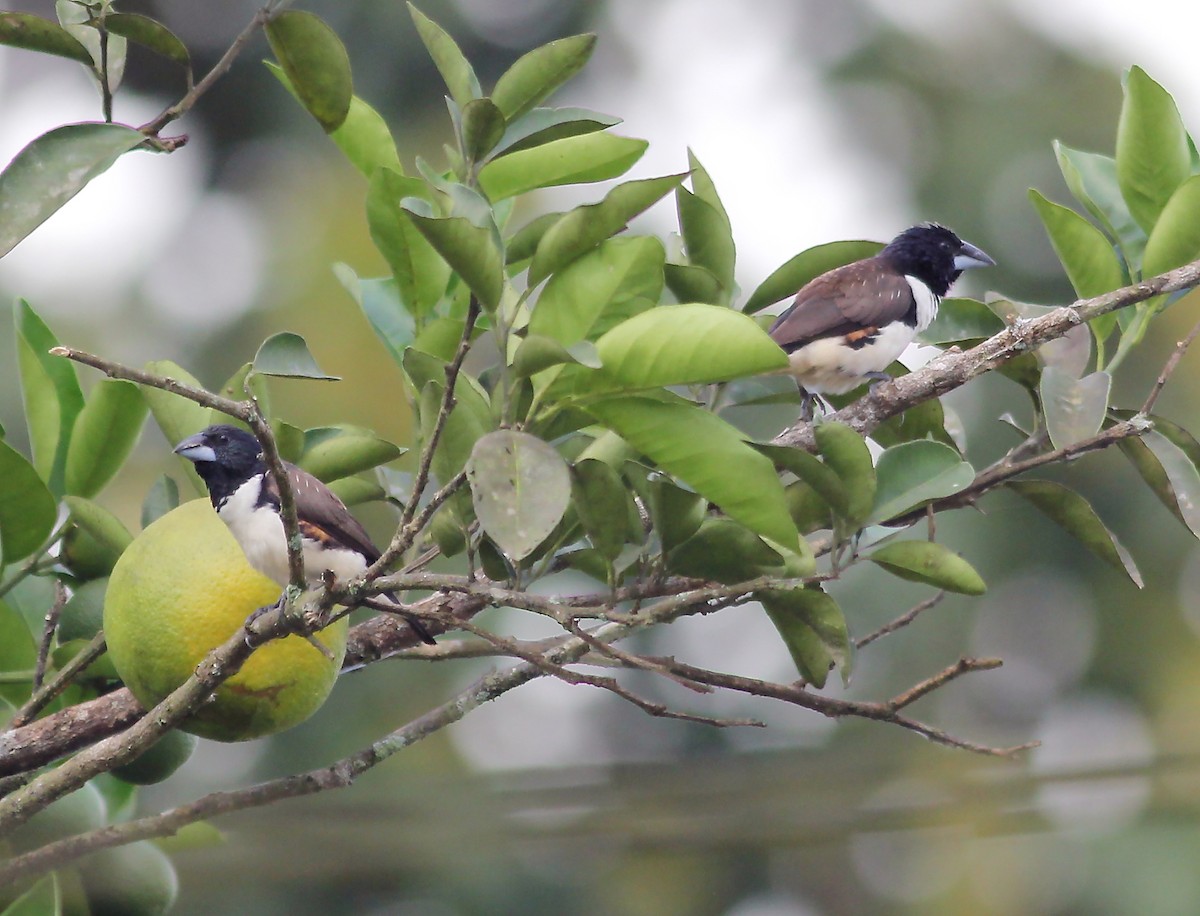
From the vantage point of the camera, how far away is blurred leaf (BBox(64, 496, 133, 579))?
1.66m

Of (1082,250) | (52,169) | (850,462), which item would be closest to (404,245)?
Result: (52,169)

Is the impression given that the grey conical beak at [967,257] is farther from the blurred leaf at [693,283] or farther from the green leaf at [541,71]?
the green leaf at [541,71]

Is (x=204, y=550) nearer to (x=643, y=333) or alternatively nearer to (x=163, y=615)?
(x=163, y=615)

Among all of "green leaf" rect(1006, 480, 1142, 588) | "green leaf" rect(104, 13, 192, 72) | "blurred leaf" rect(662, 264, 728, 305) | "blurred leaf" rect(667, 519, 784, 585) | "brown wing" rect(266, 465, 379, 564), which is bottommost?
"brown wing" rect(266, 465, 379, 564)

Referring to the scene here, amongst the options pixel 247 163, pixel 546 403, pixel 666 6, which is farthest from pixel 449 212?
pixel 666 6

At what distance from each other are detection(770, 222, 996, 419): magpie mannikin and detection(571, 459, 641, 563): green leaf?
2.51 ft

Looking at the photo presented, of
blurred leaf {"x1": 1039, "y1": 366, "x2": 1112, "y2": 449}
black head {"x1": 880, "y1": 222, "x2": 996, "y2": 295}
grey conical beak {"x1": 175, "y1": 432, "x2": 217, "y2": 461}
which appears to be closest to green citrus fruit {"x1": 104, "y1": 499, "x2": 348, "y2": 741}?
grey conical beak {"x1": 175, "y1": 432, "x2": 217, "y2": 461}

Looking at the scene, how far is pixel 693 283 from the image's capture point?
1.50 metres

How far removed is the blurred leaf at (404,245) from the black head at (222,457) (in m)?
0.41

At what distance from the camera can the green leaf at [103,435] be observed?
1.75 metres

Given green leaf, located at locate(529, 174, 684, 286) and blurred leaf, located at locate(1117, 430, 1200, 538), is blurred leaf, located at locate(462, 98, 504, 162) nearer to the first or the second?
green leaf, located at locate(529, 174, 684, 286)

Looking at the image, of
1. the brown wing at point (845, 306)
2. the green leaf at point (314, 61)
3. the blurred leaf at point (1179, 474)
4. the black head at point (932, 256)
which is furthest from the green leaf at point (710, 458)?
the black head at point (932, 256)

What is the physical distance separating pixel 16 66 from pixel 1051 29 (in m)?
6.43

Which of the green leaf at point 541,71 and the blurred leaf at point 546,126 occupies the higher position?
the green leaf at point 541,71
